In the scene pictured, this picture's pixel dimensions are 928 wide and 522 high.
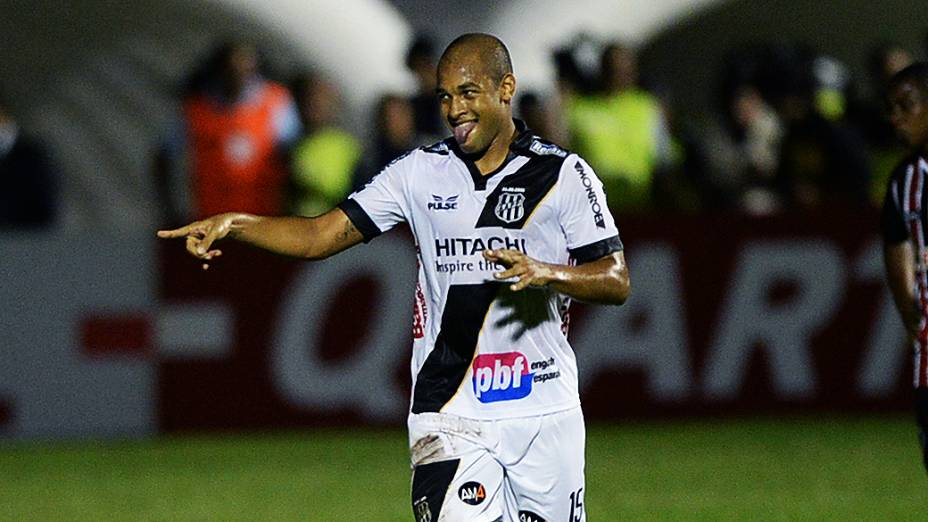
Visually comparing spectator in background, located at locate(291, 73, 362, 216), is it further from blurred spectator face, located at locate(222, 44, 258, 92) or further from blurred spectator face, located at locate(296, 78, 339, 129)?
blurred spectator face, located at locate(222, 44, 258, 92)

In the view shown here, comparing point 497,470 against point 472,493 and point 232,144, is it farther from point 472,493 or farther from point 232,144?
point 232,144

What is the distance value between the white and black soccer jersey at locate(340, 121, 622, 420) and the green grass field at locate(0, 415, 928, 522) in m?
3.32

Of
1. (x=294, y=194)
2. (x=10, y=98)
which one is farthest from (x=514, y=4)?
(x=10, y=98)

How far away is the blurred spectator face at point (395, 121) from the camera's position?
43.5 ft

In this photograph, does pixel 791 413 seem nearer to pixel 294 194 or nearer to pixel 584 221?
pixel 294 194

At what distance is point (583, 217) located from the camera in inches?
238

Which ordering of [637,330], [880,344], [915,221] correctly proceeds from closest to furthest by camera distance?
[915,221] < [637,330] < [880,344]

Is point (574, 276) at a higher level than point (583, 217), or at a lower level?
lower

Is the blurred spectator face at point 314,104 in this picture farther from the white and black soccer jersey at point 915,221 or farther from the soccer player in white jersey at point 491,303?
the soccer player in white jersey at point 491,303

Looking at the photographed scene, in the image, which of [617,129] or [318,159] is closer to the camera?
[617,129]

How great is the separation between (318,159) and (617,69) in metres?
2.21

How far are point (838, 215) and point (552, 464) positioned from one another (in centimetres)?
714

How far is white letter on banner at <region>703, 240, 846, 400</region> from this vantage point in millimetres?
12742

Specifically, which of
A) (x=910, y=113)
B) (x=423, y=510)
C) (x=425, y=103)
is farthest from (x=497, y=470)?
(x=425, y=103)
